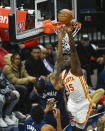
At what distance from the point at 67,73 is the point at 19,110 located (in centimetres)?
383

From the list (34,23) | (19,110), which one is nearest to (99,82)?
(19,110)

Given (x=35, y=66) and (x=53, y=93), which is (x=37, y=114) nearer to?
(x=53, y=93)

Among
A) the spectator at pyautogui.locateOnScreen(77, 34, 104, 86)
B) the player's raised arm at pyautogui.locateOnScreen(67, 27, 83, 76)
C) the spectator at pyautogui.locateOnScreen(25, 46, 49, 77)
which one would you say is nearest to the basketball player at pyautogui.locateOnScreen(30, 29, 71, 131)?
the player's raised arm at pyautogui.locateOnScreen(67, 27, 83, 76)

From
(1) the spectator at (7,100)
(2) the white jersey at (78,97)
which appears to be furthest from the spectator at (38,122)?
(1) the spectator at (7,100)

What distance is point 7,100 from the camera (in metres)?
9.75

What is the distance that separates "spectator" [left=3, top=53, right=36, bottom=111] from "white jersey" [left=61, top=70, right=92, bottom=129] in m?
3.41

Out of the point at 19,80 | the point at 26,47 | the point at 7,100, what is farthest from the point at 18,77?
the point at 26,47

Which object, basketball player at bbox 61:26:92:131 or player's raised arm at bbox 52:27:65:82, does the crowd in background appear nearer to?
player's raised arm at bbox 52:27:65:82

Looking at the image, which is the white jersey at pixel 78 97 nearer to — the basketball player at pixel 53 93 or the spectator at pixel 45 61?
the basketball player at pixel 53 93

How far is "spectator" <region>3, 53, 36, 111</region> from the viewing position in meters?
10.3

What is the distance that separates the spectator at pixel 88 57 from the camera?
42.4 ft

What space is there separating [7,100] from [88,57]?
3964 mm

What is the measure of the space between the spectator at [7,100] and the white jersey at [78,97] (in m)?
2.85

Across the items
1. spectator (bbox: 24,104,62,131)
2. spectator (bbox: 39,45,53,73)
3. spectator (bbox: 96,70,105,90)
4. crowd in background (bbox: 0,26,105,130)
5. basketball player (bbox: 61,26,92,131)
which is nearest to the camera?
spectator (bbox: 24,104,62,131)
